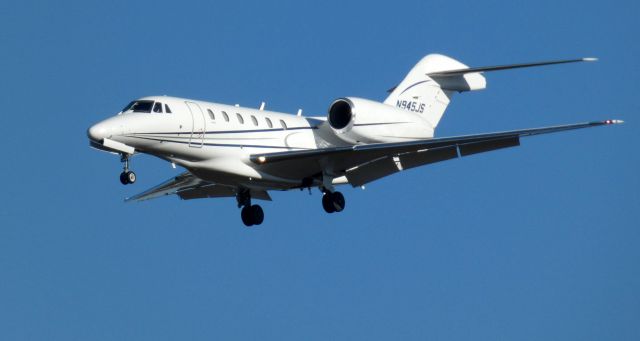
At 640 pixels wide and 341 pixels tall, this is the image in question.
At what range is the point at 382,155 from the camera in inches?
1026

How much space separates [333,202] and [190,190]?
3621 millimetres

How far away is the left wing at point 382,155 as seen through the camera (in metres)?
25.1

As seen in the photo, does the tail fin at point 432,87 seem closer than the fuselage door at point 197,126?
No

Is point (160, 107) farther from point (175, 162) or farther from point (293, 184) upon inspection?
point (293, 184)

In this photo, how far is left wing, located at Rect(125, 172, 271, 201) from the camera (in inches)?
1087

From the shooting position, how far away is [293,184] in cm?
2641

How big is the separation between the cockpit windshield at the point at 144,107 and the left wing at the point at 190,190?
3164 mm

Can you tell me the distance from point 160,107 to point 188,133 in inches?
27.8

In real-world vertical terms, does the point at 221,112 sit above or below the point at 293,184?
above

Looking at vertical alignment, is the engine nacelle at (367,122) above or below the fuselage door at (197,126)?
below

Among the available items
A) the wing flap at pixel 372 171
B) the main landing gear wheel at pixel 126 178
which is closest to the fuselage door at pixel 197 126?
the main landing gear wheel at pixel 126 178

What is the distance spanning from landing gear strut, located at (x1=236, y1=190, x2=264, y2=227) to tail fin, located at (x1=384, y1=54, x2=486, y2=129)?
12.2ft

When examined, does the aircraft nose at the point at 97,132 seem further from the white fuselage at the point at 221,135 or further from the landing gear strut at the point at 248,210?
the landing gear strut at the point at 248,210

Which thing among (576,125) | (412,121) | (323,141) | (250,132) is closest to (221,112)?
(250,132)
